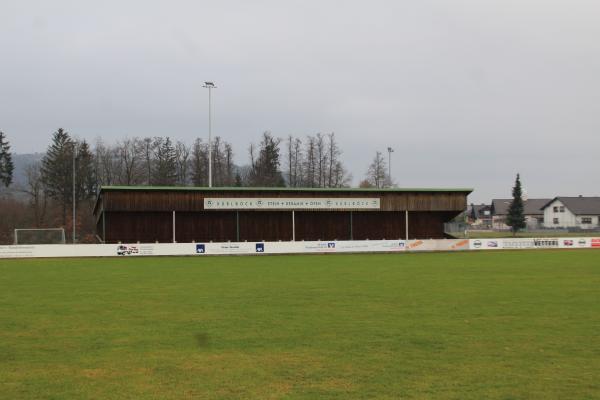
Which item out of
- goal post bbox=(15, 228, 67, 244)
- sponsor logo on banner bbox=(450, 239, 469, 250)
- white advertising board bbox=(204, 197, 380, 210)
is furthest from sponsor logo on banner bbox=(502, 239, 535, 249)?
goal post bbox=(15, 228, 67, 244)

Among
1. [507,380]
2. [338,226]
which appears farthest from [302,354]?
[338,226]

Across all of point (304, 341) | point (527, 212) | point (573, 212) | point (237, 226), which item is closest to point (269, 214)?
point (237, 226)

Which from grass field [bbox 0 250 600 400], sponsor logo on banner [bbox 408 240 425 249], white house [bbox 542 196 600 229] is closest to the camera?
grass field [bbox 0 250 600 400]

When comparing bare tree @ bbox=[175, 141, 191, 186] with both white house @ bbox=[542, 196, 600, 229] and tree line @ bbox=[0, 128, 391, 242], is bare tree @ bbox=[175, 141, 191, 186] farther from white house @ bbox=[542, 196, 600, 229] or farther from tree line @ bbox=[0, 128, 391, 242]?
white house @ bbox=[542, 196, 600, 229]

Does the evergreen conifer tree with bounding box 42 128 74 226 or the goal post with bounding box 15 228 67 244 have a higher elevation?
the evergreen conifer tree with bounding box 42 128 74 226

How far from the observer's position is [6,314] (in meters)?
13.8

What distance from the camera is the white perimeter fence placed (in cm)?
3972

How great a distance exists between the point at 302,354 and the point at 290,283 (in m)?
11.4

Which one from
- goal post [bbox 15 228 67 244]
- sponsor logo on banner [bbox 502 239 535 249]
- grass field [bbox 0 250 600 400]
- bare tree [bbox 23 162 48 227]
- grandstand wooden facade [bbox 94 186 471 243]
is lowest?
grass field [bbox 0 250 600 400]

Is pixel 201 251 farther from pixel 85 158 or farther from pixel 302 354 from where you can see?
pixel 85 158

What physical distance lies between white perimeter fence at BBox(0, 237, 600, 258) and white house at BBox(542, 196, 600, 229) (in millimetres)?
61798

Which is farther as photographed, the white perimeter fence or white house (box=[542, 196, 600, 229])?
white house (box=[542, 196, 600, 229])

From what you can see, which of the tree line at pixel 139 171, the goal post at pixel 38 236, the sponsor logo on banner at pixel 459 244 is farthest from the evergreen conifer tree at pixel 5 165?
the sponsor logo on banner at pixel 459 244

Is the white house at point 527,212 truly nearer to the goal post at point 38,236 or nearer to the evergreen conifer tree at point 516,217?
the evergreen conifer tree at point 516,217
